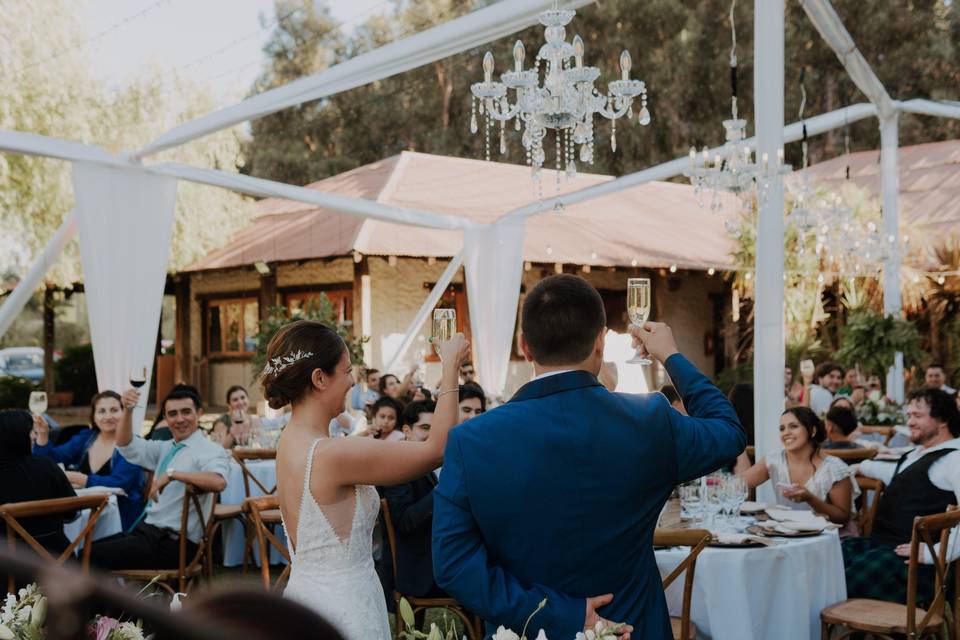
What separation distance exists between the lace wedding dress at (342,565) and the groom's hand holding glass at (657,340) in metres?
0.90

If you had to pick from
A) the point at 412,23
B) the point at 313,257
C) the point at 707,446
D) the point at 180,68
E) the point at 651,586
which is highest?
the point at 412,23

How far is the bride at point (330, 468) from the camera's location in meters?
2.56

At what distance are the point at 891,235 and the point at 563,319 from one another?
11.8 meters

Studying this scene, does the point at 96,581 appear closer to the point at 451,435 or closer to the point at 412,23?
the point at 451,435

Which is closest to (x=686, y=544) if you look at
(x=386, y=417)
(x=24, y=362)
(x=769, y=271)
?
(x=386, y=417)

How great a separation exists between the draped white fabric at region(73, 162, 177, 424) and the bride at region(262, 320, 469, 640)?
231 inches

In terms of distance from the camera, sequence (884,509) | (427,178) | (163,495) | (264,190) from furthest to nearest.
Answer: (427,178)
(264,190)
(163,495)
(884,509)

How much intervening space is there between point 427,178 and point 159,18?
17.7ft

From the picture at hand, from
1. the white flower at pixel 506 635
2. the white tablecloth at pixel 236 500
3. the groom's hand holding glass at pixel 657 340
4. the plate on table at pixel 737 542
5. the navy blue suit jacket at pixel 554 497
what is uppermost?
the groom's hand holding glass at pixel 657 340

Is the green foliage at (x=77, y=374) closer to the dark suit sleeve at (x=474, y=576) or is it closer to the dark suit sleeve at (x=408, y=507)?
the dark suit sleeve at (x=408, y=507)

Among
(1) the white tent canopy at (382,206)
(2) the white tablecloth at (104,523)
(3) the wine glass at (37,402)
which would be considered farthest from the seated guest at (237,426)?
(2) the white tablecloth at (104,523)

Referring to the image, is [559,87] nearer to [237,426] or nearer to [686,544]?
[686,544]

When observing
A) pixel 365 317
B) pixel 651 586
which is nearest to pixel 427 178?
pixel 365 317

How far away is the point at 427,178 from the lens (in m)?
19.3
